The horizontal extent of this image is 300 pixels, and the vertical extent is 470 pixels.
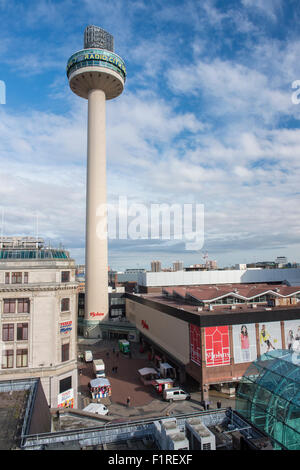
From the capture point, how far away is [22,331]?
38.5 meters

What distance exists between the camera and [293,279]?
106125 millimetres

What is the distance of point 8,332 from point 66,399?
1111 centimetres

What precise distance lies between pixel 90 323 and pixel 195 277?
34.9 metres

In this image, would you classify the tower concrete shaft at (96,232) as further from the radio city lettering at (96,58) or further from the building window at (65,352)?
the building window at (65,352)

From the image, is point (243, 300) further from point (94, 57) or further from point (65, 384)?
point (94, 57)

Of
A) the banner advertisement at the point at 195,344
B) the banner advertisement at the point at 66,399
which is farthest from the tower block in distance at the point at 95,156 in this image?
the banner advertisement at the point at 195,344

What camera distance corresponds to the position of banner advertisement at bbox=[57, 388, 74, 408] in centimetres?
3808

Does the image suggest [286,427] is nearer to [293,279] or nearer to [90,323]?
[90,323]

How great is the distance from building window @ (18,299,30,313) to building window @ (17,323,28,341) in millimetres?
1671

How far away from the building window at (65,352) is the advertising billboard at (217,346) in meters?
18.4

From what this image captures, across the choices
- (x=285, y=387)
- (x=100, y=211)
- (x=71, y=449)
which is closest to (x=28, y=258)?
(x=71, y=449)

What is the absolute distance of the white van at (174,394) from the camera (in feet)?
138

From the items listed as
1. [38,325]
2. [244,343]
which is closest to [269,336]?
[244,343]

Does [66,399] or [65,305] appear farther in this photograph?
[65,305]
